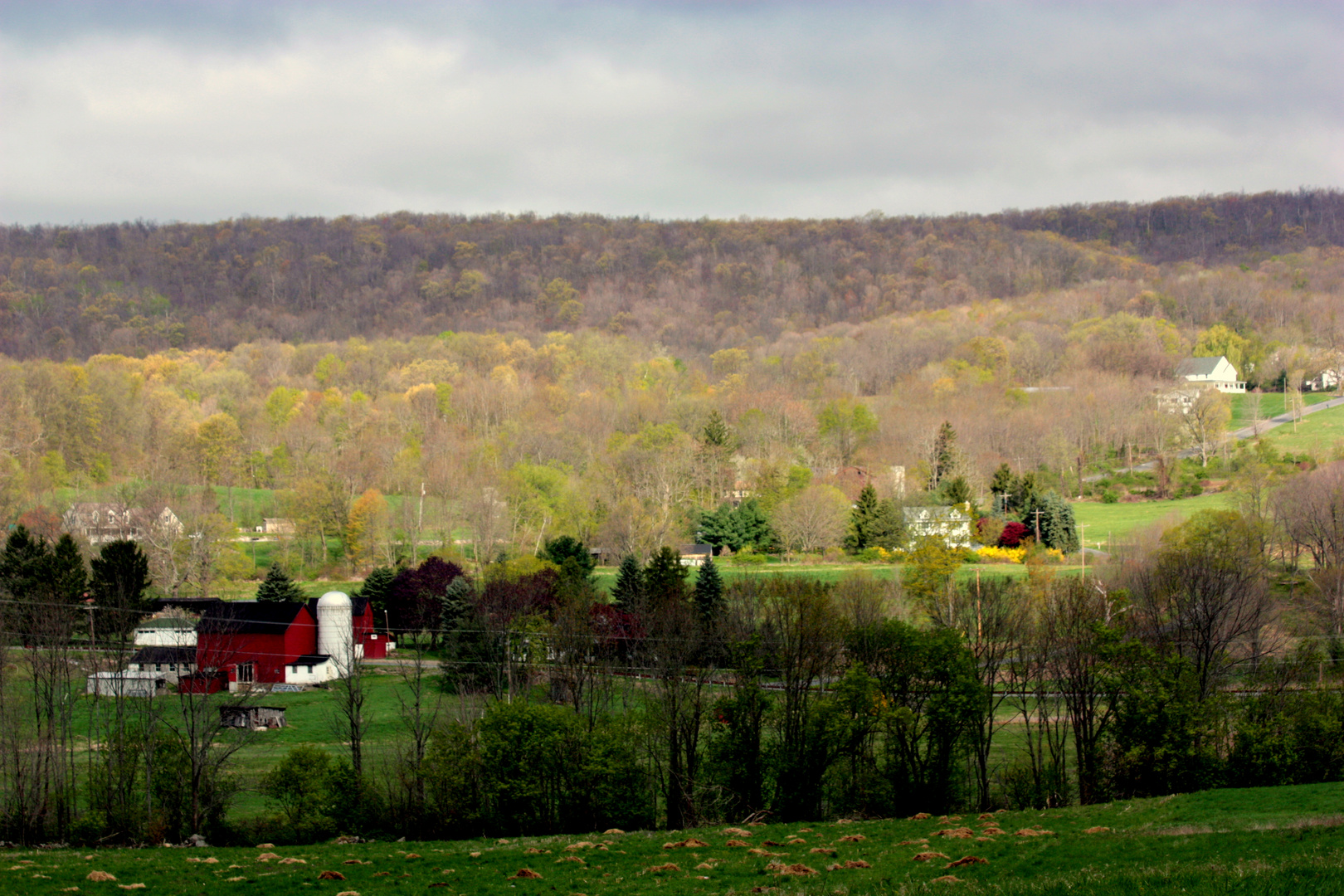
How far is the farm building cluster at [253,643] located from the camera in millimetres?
51344

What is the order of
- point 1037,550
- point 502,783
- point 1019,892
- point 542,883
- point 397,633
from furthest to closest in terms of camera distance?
point 1037,550 → point 397,633 → point 502,783 → point 542,883 → point 1019,892

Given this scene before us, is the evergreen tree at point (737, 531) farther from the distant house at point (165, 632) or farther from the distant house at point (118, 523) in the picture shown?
the distant house at point (165, 632)

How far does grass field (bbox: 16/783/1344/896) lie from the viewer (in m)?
17.2

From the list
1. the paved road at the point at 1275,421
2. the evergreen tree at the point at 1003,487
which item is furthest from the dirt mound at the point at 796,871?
the paved road at the point at 1275,421

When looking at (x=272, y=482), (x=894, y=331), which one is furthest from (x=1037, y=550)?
(x=894, y=331)

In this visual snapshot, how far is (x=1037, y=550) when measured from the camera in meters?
82.6

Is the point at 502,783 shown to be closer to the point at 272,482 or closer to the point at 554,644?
the point at 554,644

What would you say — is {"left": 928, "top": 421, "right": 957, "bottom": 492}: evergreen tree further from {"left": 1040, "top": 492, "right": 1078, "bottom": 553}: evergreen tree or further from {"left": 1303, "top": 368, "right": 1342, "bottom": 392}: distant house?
{"left": 1303, "top": 368, "right": 1342, "bottom": 392}: distant house

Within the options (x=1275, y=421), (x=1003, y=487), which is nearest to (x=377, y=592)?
(x=1003, y=487)

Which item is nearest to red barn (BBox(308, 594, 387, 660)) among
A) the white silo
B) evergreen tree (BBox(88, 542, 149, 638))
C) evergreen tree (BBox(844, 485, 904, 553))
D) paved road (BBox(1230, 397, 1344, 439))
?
the white silo

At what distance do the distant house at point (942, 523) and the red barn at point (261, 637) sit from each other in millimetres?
46567

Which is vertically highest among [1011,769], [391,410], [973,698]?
[391,410]

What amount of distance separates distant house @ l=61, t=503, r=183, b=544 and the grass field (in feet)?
187

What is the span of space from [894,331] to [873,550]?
11382 cm
